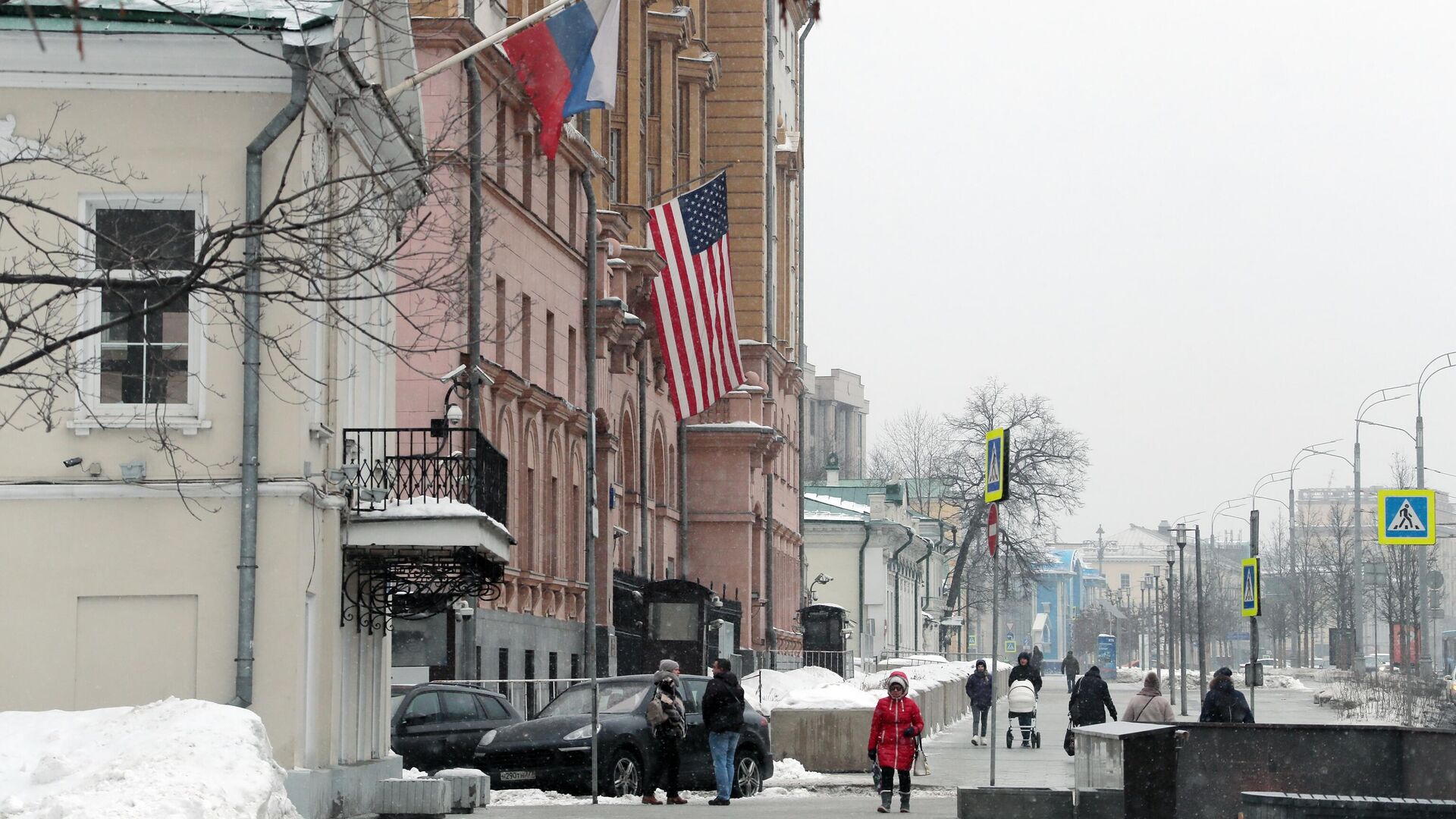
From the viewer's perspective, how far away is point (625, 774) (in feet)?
80.9

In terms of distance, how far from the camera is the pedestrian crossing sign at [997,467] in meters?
20.8

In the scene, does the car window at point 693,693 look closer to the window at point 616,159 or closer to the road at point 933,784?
the road at point 933,784

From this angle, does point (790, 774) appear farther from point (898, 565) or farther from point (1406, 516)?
point (898, 565)

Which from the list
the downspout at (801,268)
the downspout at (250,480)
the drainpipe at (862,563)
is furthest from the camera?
the drainpipe at (862,563)

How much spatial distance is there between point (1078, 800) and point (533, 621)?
2471 cm

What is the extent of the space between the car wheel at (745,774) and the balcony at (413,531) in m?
4.99

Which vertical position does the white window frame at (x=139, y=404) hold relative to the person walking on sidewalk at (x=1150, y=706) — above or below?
above

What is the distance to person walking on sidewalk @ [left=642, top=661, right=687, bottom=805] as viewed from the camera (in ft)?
78.5

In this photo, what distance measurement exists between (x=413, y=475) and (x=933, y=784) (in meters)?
10.7

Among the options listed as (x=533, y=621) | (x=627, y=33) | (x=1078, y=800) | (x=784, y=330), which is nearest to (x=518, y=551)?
(x=533, y=621)

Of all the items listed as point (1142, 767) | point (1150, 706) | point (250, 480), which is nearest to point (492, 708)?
point (1150, 706)

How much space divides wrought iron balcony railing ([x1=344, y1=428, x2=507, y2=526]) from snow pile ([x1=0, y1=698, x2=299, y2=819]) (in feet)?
15.6

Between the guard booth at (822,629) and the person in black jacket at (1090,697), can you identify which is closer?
the person in black jacket at (1090,697)

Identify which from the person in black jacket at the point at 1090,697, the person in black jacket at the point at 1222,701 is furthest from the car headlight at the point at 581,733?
the person in black jacket at the point at 1090,697
